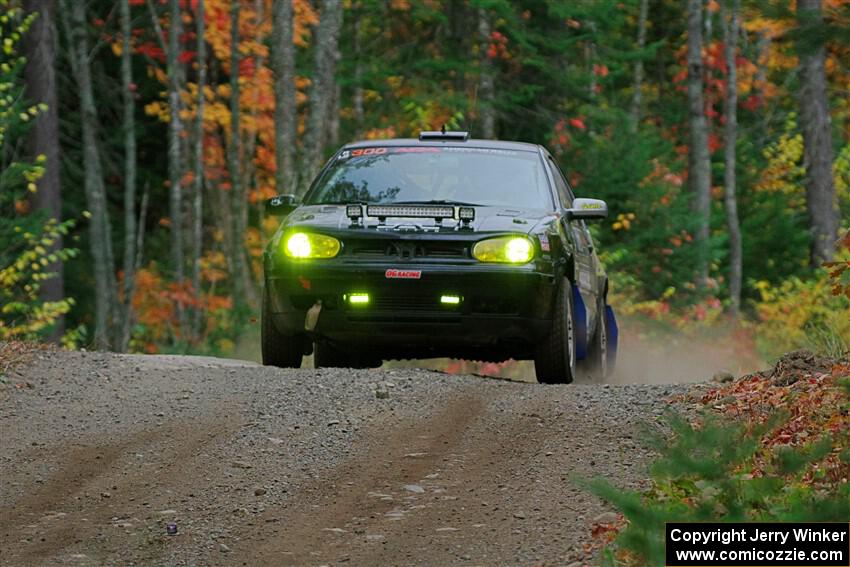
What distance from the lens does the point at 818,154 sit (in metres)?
26.6

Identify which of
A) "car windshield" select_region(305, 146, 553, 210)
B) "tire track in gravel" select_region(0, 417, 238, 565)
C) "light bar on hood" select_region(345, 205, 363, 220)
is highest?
"car windshield" select_region(305, 146, 553, 210)

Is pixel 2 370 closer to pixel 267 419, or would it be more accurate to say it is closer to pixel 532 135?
pixel 267 419

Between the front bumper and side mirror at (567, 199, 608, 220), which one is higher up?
side mirror at (567, 199, 608, 220)

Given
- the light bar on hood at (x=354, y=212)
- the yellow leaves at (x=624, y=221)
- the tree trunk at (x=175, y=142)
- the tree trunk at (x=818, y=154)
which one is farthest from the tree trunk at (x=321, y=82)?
the light bar on hood at (x=354, y=212)

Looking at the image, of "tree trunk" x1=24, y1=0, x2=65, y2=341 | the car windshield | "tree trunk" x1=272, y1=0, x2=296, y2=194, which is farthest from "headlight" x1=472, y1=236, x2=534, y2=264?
"tree trunk" x1=24, y1=0, x2=65, y2=341

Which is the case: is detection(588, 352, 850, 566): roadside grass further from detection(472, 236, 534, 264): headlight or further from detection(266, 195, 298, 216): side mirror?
detection(266, 195, 298, 216): side mirror

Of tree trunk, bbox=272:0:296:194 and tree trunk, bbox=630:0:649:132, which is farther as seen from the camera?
tree trunk, bbox=630:0:649:132

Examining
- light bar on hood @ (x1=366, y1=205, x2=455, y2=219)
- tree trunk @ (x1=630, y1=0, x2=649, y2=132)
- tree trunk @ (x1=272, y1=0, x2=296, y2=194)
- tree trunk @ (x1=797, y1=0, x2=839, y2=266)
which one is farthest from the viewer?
tree trunk @ (x1=630, y1=0, x2=649, y2=132)

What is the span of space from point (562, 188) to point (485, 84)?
15.1 metres

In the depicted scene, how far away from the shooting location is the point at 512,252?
10922mm

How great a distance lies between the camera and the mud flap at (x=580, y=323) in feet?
39.2

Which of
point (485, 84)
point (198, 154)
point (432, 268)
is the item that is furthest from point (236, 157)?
point (432, 268)

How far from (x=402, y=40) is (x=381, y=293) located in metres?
23.2

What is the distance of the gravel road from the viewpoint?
6.90 m
